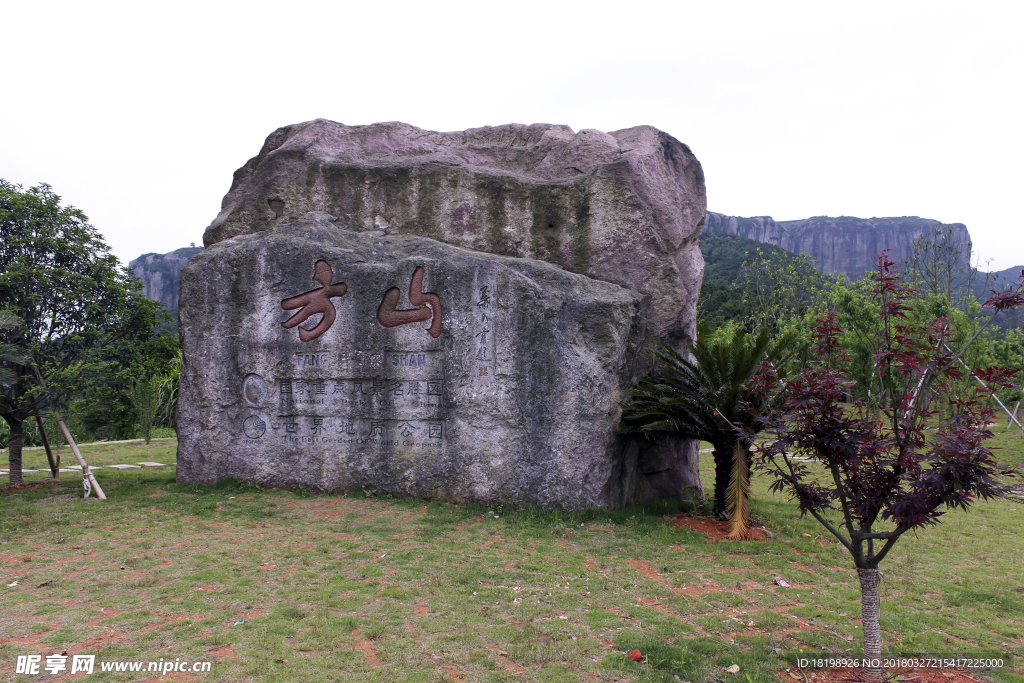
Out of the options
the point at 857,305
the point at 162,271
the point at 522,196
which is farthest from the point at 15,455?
the point at 162,271

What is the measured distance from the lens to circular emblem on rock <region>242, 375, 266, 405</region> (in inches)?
Result: 340

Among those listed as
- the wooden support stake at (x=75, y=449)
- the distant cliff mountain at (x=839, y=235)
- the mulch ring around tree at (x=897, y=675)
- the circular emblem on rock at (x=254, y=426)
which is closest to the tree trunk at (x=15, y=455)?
the wooden support stake at (x=75, y=449)

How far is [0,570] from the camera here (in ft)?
18.5

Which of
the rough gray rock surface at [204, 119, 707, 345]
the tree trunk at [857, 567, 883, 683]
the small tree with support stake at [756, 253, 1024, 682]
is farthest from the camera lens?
the rough gray rock surface at [204, 119, 707, 345]

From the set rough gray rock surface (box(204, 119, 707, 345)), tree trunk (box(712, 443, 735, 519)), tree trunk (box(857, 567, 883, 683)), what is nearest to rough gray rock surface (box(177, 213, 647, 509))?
rough gray rock surface (box(204, 119, 707, 345))

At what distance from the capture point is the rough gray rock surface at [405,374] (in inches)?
303

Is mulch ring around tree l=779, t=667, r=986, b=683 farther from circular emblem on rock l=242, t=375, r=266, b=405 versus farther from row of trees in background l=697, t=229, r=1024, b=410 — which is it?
circular emblem on rock l=242, t=375, r=266, b=405

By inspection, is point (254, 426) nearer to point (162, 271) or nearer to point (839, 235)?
point (162, 271)

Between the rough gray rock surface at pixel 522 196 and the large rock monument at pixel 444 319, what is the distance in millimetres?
30

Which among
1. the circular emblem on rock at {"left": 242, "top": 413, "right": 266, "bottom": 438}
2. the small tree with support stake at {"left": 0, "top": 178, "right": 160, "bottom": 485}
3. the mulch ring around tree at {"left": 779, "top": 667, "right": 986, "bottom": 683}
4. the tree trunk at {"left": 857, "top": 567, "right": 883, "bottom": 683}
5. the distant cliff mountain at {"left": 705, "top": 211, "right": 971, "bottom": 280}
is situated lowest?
the mulch ring around tree at {"left": 779, "top": 667, "right": 986, "bottom": 683}

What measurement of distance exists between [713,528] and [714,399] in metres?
1.59

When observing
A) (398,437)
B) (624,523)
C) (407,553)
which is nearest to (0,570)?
(407,553)

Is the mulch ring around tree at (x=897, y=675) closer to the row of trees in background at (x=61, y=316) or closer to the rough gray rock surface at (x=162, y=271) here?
the row of trees in background at (x=61, y=316)

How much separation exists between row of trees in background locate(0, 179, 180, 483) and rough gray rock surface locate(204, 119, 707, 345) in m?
1.63
